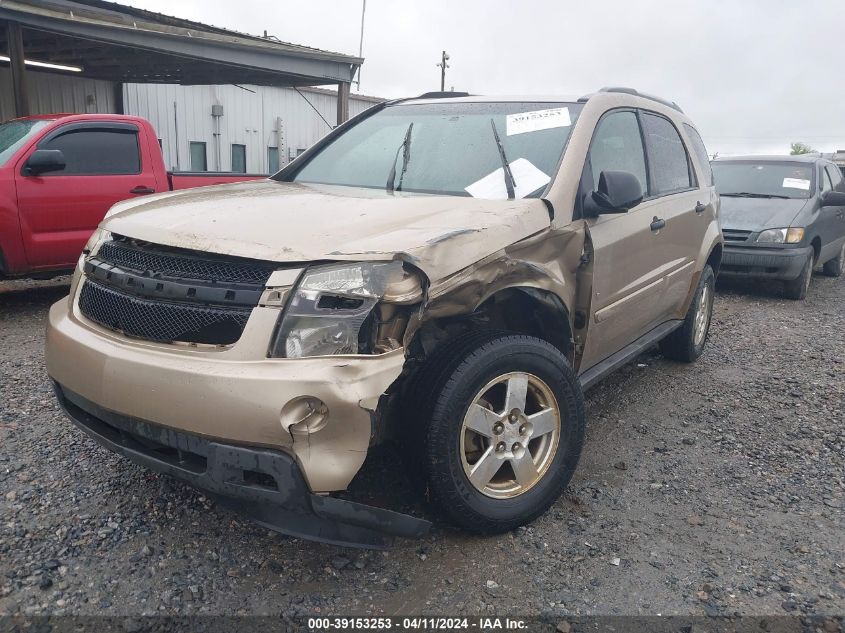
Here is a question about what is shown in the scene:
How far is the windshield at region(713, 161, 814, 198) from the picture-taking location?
8.61m

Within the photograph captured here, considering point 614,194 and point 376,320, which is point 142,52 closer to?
point 614,194

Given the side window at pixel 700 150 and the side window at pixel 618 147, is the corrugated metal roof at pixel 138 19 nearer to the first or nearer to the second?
the side window at pixel 700 150

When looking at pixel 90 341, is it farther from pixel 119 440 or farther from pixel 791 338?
pixel 791 338

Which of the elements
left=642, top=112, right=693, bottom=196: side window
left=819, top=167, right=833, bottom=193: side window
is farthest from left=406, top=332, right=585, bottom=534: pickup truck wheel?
left=819, top=167, right=833, bottom=193: side window

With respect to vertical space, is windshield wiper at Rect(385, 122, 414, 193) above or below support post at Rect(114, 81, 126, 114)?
below

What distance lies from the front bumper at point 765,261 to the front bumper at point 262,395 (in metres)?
7.01

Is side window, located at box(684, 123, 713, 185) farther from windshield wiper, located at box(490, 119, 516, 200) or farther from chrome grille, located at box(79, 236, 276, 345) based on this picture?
chrome grille, located at box(79, 236, 276, 345)

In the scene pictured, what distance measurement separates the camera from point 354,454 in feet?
6.89

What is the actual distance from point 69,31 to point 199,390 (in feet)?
31.0

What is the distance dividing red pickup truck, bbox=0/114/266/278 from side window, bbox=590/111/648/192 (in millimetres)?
4765

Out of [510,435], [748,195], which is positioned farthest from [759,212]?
[510,435]

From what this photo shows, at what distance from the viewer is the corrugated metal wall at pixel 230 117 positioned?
592 inches

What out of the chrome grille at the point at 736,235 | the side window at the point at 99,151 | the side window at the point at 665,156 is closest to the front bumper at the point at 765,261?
the chrome grille at the point at 736,235

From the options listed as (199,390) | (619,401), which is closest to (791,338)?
(619,401)
